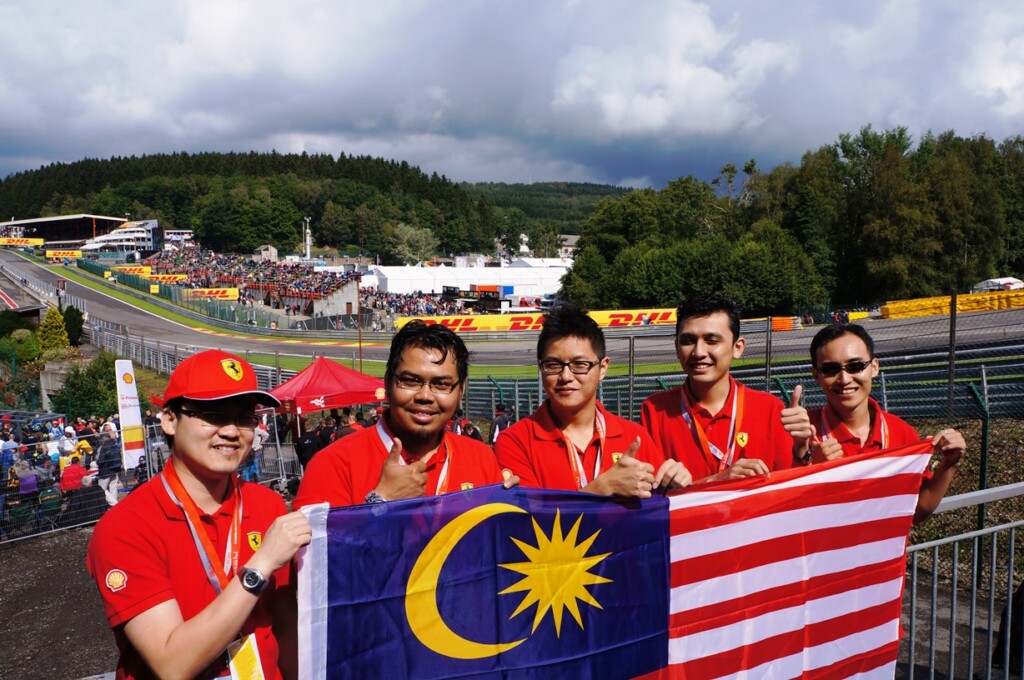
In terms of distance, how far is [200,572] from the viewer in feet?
8.10

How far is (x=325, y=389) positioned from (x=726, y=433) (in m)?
13.3

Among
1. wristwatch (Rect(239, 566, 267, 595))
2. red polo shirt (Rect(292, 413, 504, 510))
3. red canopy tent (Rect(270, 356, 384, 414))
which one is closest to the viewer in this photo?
wristwatch (Rect(239, 566, 267, 595))

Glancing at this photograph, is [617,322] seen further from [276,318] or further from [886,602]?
[886,602]

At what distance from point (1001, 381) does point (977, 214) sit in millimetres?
52946

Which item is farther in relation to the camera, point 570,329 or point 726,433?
Answer: point 726,433

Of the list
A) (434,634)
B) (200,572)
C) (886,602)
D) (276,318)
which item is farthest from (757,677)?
(276,318)

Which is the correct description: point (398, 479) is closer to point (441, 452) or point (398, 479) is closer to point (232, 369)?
point (441, 452)

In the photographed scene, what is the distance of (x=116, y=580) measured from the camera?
230 cm

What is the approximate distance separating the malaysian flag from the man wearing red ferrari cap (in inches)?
6.9

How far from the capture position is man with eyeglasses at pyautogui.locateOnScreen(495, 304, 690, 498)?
3562 mm

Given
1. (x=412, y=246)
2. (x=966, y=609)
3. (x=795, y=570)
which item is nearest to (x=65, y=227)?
(x=412, y=246)

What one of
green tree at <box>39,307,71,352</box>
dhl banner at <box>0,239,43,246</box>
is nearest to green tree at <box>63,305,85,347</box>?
green tree at <box>39,307,71,352</box>

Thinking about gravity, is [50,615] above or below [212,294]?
below

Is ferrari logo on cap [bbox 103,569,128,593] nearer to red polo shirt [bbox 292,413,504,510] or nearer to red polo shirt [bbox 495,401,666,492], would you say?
red polo shirt [bbox 292,413,504,510]
